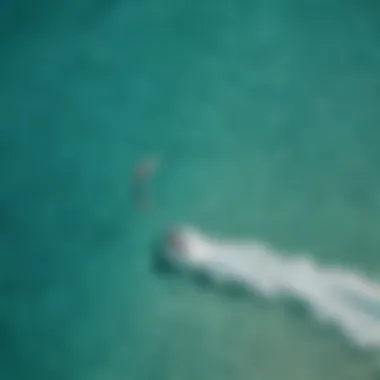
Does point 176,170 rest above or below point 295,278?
above

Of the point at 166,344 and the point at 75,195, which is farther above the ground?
the point at 75,195

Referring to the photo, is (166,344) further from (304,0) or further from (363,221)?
(304,0)

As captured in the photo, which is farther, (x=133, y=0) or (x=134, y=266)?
(x=133, y=0)

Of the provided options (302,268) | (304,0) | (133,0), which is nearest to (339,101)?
(304,0)
